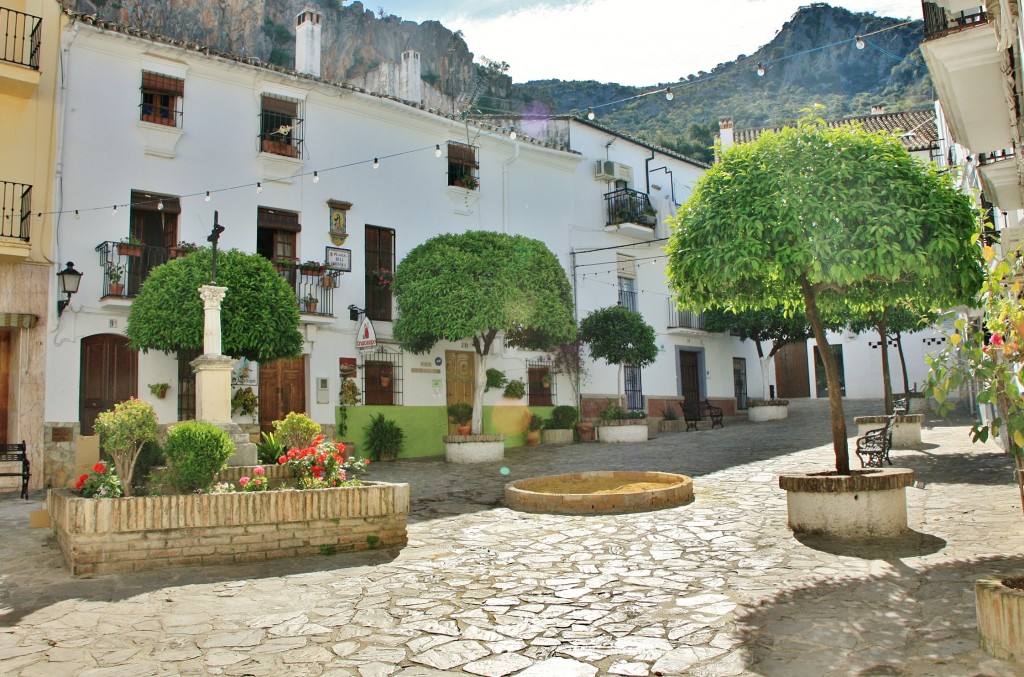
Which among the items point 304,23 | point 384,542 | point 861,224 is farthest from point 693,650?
point 304,23

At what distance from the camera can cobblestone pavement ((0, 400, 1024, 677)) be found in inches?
149

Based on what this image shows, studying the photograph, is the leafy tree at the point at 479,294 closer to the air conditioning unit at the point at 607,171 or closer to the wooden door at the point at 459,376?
the wooden door at the point at 459,376

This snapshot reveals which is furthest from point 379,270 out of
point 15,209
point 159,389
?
point 15,209

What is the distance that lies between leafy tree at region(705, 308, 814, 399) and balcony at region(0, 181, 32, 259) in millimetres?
17719

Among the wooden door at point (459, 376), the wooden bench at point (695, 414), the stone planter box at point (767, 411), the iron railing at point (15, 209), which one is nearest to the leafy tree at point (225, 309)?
the iron railing at point (15, 209)

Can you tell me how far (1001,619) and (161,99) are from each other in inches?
618

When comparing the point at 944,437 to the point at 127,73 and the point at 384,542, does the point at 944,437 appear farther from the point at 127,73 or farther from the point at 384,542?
the point at 127,73

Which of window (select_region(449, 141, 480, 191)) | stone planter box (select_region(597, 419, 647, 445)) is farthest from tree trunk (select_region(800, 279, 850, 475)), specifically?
window (select_region(449, 141, 480, 191))

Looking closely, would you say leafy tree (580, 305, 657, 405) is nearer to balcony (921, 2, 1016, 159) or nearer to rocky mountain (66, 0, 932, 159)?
balcony (921, 2, 1016, 159)

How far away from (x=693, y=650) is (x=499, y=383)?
14469 millimetres

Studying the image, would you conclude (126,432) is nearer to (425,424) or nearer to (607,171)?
(425,424)

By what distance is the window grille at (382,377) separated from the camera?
16734 millimetres

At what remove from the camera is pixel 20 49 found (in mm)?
13188

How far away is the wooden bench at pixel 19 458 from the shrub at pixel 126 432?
5851 millimetres
